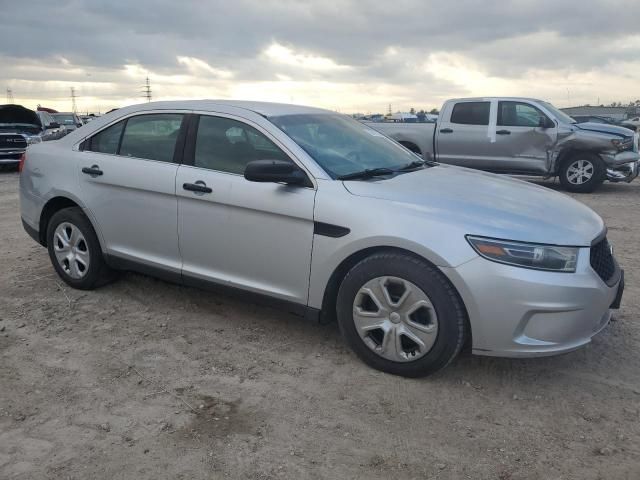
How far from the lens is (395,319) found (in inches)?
128

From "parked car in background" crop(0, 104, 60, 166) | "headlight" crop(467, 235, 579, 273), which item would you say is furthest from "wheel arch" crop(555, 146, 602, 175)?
"parked car in background" crop(0, 104, 60, 166)

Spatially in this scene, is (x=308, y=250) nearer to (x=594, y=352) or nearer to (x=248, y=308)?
(x=248, y=308)

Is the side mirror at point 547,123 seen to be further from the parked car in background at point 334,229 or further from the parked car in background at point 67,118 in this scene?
the parked car in background at point 67,118

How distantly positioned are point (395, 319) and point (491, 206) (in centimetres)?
86

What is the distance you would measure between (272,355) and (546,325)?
5.49 ft

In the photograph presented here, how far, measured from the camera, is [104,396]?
125 inches

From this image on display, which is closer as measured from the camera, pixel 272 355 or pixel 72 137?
pixel 272 355

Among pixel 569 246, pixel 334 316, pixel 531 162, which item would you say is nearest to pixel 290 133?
pixel 334 316

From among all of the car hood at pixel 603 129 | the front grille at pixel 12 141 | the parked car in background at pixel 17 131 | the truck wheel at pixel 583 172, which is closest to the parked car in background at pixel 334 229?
the truck wheel at pixel 583 172

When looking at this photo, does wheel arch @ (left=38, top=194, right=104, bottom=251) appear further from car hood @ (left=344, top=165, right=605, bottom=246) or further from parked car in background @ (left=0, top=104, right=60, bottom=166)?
parked car in background @ (left=0, top=104, right=60, bottom=166)

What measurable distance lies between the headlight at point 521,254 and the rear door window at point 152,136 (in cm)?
232

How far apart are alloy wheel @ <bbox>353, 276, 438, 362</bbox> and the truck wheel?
8664 mm

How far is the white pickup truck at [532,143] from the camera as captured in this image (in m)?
10.5

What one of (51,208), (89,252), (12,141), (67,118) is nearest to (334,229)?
(89,252)
